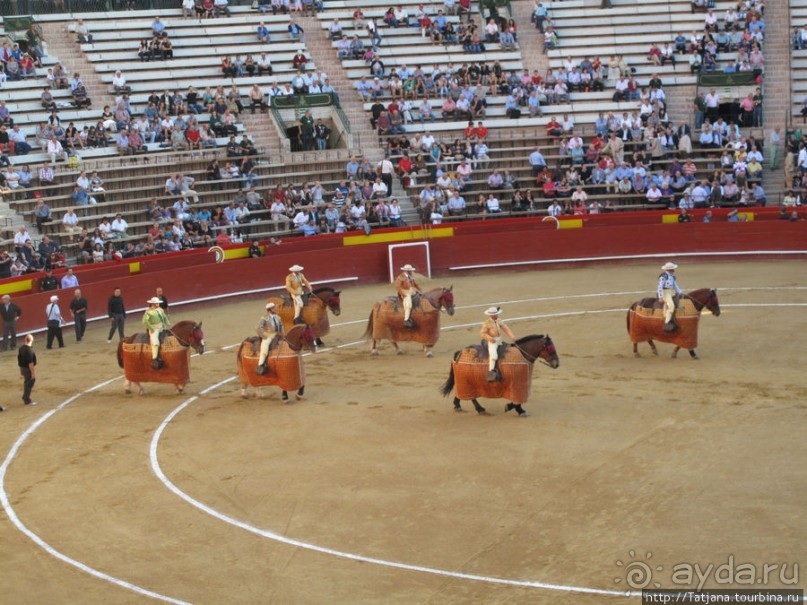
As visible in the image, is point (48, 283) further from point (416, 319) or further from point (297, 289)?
point (416, 319)

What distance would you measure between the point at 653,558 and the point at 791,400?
6679mm

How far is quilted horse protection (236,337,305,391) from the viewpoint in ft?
64.3

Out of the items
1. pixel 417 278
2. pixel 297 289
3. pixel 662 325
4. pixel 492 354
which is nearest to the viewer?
pixel 492 354

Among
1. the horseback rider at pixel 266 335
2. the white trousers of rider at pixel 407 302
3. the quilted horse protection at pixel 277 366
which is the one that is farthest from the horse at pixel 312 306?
the horseback rider at pixel 266 335

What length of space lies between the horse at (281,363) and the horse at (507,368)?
2.78m

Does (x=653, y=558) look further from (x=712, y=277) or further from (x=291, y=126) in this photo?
(x=291, y=126)

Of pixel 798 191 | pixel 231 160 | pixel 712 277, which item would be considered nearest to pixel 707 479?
pixel 712 277

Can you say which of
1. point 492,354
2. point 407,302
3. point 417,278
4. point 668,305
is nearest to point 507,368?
point 492,354

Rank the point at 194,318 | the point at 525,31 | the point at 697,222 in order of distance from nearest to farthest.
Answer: the point at 194,318
the point at 697,222
the point at 525,31

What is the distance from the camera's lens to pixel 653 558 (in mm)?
→ 12641

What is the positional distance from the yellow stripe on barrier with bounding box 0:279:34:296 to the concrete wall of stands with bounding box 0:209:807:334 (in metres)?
3.30

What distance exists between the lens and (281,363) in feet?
64.3

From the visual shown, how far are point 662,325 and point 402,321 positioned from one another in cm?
456

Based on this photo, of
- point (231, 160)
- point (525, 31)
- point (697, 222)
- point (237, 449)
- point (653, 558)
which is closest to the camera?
point (653, 558)
